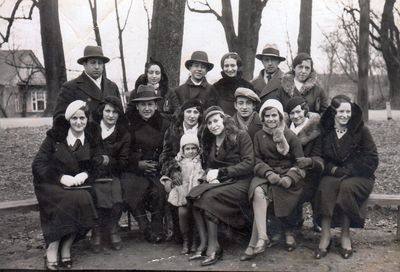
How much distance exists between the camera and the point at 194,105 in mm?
5219

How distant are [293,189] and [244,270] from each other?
989 mm

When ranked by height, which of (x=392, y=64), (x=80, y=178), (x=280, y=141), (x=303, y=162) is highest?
(x=392, y=64)

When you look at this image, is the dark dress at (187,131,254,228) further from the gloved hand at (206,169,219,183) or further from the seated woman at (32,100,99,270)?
the seated woman at (32,100,99,270)

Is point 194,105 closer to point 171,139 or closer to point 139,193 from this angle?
point 171,139

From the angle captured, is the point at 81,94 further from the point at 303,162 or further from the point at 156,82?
the point at 303,162

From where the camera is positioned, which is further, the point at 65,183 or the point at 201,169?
the point at 201,169

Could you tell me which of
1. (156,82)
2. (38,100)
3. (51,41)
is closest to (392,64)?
(51,41)

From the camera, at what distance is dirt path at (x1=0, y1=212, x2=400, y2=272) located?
4574 millimetres

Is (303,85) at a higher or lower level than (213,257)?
higher

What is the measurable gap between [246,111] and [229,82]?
0.60m

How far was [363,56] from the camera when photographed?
1623 centimetres

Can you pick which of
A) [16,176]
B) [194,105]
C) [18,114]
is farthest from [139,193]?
[18,114]

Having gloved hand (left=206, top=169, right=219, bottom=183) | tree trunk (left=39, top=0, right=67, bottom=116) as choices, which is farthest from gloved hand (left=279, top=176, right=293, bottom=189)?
tree trunk (left=39, top=0, right=67, bottom=116)

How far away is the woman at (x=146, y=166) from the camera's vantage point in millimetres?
5277
